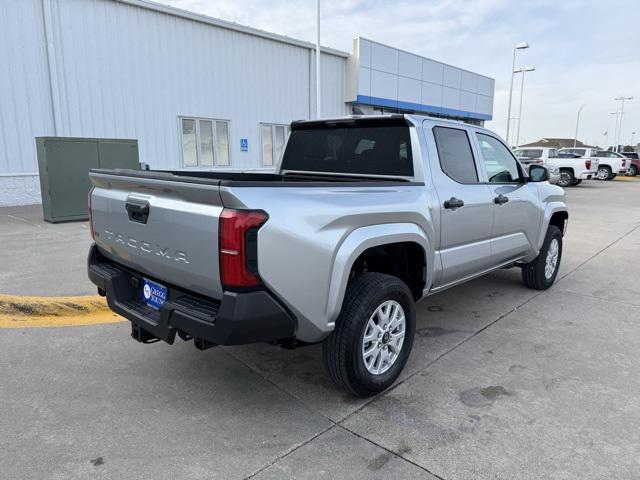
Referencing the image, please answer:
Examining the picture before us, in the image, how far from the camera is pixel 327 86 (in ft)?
61.2

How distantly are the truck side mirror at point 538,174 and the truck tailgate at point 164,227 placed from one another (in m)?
3.81

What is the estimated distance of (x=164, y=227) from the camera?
8.68ft

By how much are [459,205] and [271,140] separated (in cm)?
1430

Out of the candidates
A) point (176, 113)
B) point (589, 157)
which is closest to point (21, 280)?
point (176, 113)

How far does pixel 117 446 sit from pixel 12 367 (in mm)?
1428

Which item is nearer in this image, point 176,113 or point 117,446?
point 117,446

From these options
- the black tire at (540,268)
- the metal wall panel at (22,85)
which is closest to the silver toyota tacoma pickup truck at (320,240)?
the black tire at (540,268)

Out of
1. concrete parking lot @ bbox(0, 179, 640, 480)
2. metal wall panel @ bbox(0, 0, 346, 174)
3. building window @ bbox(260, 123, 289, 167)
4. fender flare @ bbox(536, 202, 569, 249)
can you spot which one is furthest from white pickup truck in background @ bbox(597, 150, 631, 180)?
concrete parking lot @ bbox(0, 179, 640, 480)

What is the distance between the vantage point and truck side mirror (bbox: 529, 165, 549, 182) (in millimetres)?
4980

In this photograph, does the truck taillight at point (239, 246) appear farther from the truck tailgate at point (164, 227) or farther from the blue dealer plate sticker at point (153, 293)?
the blue dealer plate sticker at point (153, 293)

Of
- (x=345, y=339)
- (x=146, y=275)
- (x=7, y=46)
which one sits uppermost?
(x=7, y=46)

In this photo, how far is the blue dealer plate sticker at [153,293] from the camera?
2867mm

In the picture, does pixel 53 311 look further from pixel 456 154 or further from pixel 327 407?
pixel 456 154

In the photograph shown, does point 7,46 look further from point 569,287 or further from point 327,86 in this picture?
point 569,287
